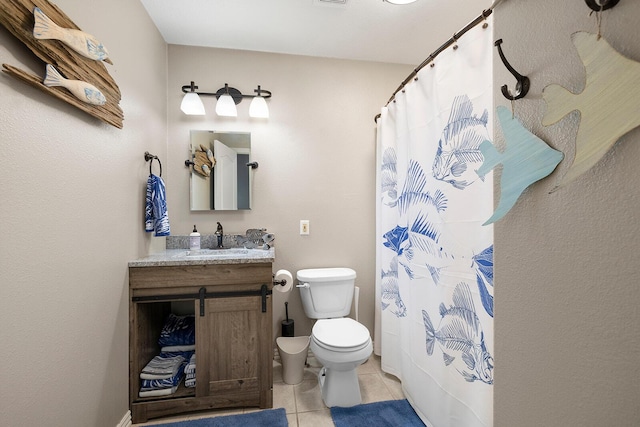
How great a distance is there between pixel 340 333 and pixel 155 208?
4.65ft

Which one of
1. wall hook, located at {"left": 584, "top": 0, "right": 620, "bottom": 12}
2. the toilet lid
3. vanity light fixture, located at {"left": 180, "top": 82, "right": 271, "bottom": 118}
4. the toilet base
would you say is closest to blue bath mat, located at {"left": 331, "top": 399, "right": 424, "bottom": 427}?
the toilet base

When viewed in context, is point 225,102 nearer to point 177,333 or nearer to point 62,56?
point 62,56

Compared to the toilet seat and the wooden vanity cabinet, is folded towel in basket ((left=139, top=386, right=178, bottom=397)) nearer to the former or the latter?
the wooden vanity cabinet

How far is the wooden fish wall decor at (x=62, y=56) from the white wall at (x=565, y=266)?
141 centimetres

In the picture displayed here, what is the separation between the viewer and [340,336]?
5.43 ft

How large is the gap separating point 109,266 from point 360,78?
2.23 meters

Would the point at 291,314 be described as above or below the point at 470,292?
below

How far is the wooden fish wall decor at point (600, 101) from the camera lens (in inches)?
18.0

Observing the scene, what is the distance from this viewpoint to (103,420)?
128 cm

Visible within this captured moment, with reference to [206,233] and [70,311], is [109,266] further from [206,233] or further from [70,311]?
[206,233]

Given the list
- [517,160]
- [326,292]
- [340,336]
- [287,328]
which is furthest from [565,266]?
[287,328]

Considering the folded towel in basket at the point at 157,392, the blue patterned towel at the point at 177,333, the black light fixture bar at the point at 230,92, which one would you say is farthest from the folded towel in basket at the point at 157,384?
the black light fixture bar at the point at 230,92

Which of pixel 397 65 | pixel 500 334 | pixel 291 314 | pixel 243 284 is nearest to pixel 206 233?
pixel 243 284

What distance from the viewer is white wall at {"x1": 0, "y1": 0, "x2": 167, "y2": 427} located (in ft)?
2.77
